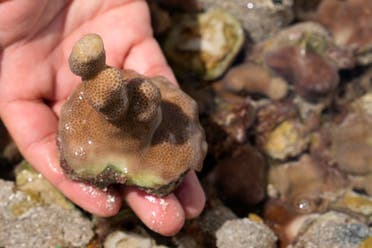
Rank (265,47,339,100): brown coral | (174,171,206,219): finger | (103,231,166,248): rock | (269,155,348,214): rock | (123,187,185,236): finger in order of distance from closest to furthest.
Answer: (123,187,185,236): finger < (174,171,206,219): finger < (103,231,166,248): rock < (269,155,348,214): rock < (265,47,339,100): brown coral

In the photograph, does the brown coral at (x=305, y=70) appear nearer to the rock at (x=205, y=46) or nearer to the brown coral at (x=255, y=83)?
the brown coral at (x=255, y=83)

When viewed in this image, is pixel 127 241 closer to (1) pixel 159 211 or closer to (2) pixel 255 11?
(1) pixel 159 211

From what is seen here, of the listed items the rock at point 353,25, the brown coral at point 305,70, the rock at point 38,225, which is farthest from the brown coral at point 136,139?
the rock at point 353,25

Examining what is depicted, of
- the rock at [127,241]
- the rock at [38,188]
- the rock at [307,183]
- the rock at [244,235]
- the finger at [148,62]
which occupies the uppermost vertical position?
the finger at [148,62]

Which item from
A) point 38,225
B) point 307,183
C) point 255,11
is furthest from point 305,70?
point 38,225

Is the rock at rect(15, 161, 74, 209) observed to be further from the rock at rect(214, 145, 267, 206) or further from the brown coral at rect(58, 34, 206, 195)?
the rock at rect(214, 145, 267, 206)

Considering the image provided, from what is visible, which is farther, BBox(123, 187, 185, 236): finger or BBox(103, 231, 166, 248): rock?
BBox(103, 231, 166, 248): rock

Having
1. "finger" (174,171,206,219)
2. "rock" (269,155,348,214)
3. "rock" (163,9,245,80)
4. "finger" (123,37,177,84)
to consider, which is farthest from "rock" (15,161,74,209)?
"rock" (269,155,348,214)
